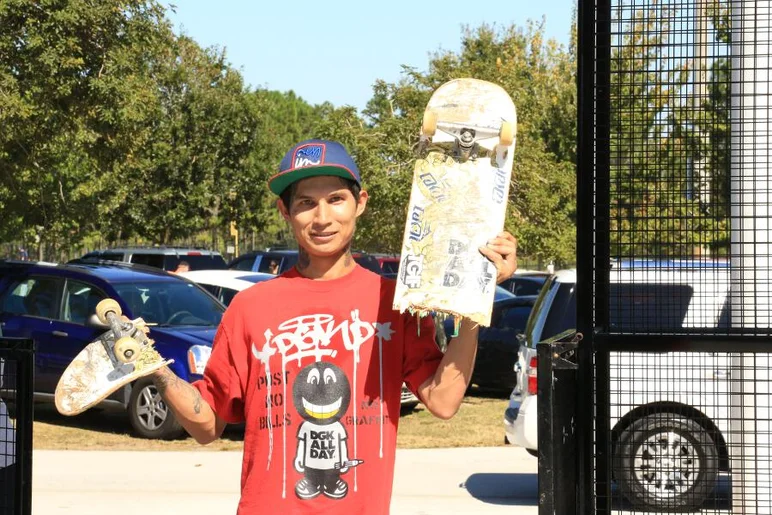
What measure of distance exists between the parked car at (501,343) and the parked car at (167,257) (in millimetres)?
8826

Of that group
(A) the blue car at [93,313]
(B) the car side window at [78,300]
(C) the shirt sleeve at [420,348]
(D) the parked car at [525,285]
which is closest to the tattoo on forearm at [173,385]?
(C) the shirt sleeve at [420,348]

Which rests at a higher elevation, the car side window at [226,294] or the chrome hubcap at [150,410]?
the car side window at [226,294]

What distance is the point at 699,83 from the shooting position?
3.86 m

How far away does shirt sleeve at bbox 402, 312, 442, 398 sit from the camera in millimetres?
3277

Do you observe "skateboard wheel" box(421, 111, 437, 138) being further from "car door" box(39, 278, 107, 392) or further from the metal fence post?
"car door" box(39, 278, 107, 392)

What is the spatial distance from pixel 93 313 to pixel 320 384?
9142mm

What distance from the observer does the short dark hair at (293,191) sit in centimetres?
338

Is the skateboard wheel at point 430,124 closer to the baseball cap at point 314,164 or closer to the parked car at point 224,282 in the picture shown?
the baseball cap at point 314,164

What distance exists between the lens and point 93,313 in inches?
469

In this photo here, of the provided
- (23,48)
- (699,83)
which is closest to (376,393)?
(699,83)

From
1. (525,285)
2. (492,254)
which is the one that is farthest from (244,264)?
(492,254)

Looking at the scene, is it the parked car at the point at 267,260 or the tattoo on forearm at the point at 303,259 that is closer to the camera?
the tattoo on forearm at the point at 303,259

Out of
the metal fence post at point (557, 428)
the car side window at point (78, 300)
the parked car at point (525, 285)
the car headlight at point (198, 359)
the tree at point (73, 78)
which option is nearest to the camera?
the metal fence post at point (557, 428)

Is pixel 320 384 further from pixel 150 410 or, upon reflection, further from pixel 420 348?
pixel 150 410
